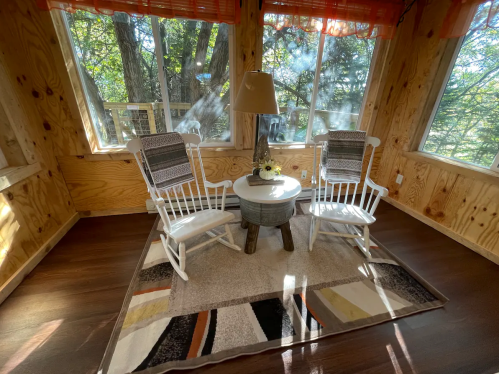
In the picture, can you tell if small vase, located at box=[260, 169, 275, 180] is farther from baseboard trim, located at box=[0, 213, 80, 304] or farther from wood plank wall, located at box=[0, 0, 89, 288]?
baseboard trim, located at box=[0, 213, 80, 304]

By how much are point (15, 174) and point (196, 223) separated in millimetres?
1365

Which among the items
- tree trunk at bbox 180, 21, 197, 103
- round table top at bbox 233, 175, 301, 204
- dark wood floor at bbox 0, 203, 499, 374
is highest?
tree trunk at bbox 180, 21, 197, 103

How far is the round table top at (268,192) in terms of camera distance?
1.50m

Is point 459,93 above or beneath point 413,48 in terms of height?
beneath

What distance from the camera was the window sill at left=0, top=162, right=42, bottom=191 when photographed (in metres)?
1.40

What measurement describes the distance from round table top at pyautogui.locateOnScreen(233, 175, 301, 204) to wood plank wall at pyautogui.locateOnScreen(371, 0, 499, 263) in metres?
1.58

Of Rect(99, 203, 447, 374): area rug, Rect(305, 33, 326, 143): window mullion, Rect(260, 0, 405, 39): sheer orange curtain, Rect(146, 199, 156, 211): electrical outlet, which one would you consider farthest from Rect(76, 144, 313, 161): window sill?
Rect(260, 0, 405, 39): sheer orange curtain

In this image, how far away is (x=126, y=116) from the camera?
2.01 m

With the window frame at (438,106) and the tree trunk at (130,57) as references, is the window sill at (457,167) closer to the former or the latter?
the window frame at (438,106)

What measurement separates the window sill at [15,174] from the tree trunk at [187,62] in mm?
1358

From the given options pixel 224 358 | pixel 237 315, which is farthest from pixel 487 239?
pixel 224 358

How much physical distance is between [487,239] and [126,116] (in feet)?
11.4

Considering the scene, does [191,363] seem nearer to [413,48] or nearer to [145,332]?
[145,332]

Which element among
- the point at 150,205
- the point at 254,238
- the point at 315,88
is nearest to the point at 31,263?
the point at 150,205
